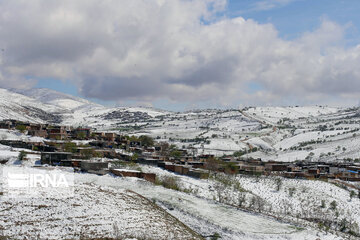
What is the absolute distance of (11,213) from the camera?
2105 cm

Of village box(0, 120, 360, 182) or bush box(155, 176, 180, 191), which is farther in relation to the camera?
village box(0, 120, 360, 182)

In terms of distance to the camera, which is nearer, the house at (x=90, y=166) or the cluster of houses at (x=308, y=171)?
the house at (x=90, y=166)

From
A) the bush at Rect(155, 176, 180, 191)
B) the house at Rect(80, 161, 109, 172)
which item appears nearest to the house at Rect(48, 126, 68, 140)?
the house at Rect(80, 161, 109, 172)

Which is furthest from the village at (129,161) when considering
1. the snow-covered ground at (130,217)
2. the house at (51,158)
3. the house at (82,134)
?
the house at (82,134)

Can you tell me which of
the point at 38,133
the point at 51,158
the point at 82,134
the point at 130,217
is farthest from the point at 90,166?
the point at 82,134

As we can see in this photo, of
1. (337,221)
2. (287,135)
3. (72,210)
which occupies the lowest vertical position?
(337,221)

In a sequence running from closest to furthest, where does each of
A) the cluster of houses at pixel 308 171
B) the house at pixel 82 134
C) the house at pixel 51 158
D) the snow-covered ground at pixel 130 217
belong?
the snow-covered ground at pixel 130 217
the house at pixel 51 158
the cluster of houses at pixel 308 171
the house at pixel 82 134

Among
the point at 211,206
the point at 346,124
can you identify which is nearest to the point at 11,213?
the point at 211,206

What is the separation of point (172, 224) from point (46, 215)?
763 cm

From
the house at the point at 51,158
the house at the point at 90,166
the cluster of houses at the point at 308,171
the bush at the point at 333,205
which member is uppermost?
the house at the point at 51,158

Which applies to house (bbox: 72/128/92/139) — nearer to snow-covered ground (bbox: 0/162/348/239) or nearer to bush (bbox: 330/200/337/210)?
snow-covered ground (bbox: 0/162/348/239)

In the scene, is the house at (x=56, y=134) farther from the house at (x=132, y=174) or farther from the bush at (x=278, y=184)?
the bush at (x=278, y=184)

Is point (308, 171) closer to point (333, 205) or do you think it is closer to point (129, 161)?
point (333, 205)

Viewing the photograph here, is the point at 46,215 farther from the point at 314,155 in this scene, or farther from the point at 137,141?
the point at 314,155
